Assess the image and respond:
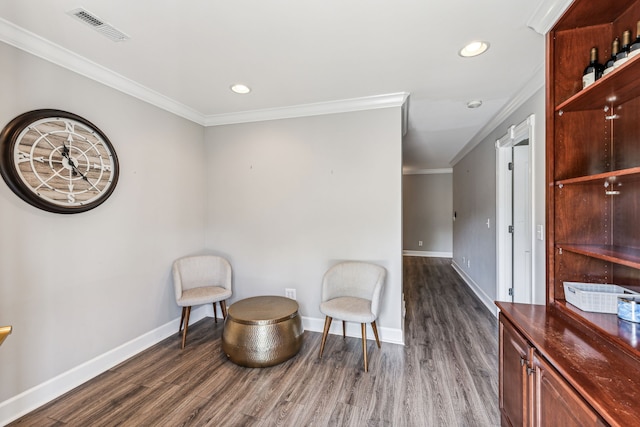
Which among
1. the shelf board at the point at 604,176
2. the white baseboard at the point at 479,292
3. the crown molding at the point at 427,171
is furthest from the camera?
the crown molding at the point at 427,171

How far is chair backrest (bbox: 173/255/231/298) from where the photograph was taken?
294 cm

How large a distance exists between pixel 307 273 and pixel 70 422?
6.71ft

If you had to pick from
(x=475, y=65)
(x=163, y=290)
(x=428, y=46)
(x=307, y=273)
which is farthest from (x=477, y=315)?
(x=163, y=290)

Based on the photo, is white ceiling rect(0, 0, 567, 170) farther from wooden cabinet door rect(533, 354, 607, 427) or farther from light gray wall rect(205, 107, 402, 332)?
wooden cabinet door rect(533, 354, 607, 427)

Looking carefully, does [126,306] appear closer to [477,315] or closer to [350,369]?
[350,369]

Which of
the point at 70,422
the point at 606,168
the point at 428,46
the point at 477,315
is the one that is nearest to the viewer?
the point at 606,168

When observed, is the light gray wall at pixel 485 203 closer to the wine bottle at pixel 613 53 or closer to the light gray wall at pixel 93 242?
the wine bottle at pixel 613 53

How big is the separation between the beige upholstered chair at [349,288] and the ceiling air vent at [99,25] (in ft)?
7.88

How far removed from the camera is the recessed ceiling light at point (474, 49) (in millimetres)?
1855

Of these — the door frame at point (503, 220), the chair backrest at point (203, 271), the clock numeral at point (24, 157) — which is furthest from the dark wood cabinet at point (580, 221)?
the clock numeral at point (24, 157)

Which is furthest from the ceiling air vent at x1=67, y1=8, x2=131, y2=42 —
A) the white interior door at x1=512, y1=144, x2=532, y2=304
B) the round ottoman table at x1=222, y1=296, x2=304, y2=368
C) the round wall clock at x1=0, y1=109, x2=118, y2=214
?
the white interior door at x1=512, y1=144, x2=532, y2=304

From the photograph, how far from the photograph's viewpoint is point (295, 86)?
251cm

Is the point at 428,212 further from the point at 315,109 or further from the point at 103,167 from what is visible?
the point at 103,167

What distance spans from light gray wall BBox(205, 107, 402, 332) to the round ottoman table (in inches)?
25.7
